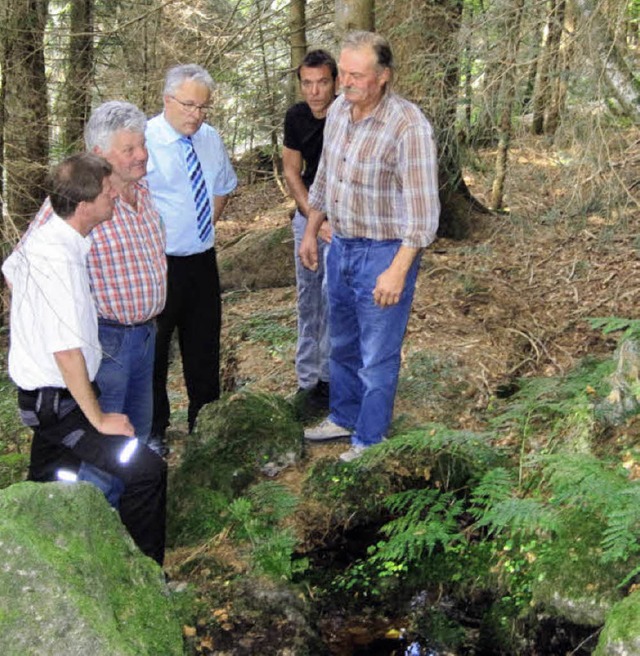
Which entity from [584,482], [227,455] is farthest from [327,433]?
[584,482]

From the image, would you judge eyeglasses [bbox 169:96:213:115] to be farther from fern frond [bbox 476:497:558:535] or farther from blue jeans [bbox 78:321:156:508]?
fern frond [bbox 476:497:558:535]

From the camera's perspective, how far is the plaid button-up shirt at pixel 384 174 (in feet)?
13.6

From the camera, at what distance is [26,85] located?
28.0 feet

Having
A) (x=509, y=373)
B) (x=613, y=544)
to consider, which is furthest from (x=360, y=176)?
(x=509, y=373)

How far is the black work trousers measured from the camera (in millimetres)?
3395

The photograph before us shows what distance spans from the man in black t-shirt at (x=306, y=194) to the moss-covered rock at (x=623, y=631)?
2.73m

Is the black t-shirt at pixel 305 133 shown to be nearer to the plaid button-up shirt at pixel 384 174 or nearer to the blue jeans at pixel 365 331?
the plaid button-up shirt at pixel 384 174

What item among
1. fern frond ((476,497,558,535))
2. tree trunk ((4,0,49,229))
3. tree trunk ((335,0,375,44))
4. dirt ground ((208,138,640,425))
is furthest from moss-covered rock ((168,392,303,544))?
tree trunk ((4,0,49,229))

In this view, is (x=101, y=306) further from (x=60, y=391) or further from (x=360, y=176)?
(x=360, y=176)

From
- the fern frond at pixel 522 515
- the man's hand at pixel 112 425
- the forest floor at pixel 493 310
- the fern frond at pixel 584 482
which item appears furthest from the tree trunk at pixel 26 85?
the fern frond at pixel 584 482

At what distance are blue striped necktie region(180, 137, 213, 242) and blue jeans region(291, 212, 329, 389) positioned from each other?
2.39 feet

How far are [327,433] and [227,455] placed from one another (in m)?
0.67

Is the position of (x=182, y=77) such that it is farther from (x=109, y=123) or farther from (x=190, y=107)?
(x=109, y=123)

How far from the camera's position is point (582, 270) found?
26.7 ft
